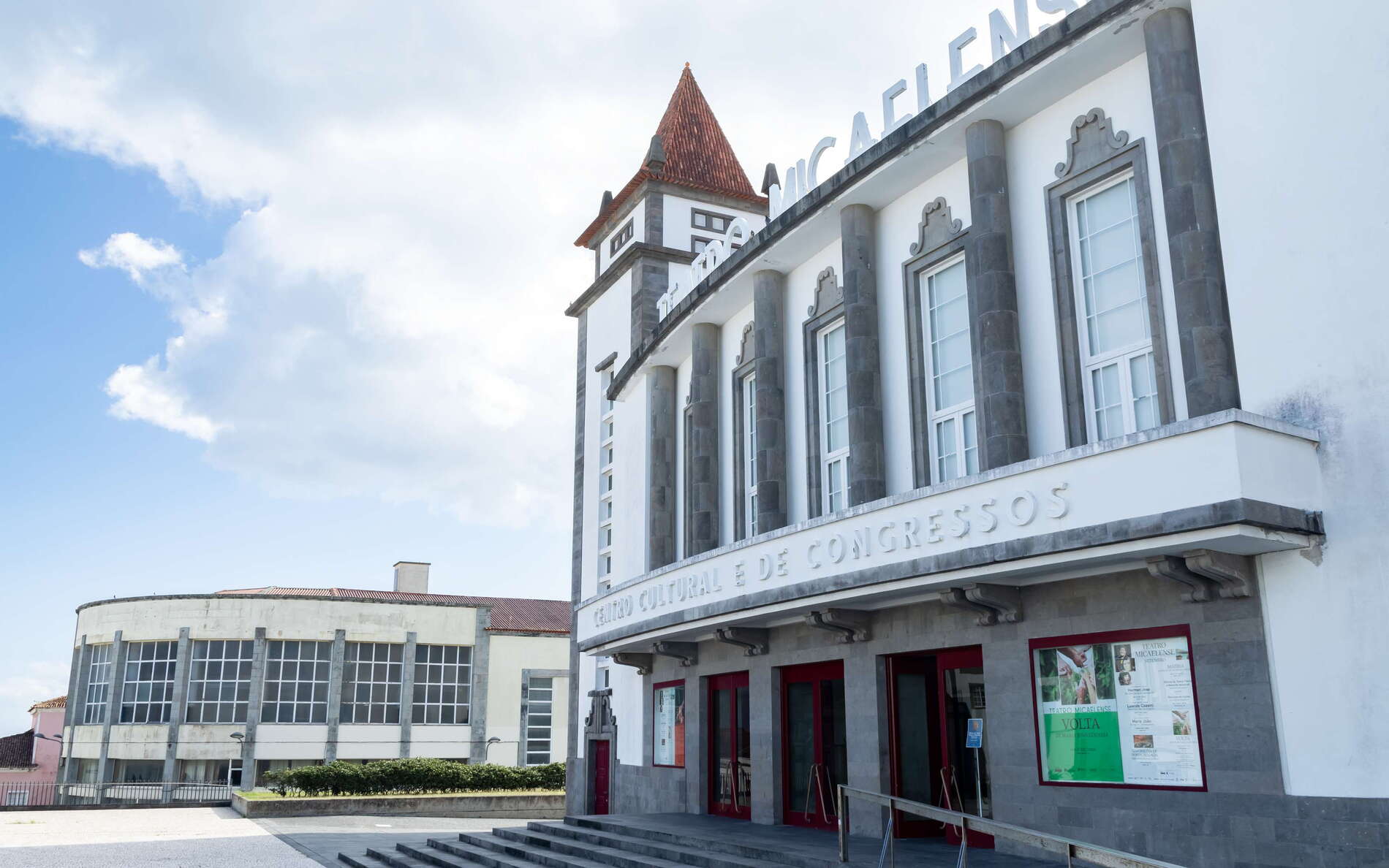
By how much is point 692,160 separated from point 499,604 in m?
29.9

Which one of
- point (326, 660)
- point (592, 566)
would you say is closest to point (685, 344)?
point (592, 566)

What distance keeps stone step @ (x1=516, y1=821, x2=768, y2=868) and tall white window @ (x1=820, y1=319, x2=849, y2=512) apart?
5728 mm

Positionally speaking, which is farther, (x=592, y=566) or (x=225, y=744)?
(x=225, y=744)

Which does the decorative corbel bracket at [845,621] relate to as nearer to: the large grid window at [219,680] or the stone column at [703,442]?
the stone column at [703,442]

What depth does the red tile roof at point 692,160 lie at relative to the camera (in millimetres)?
29719

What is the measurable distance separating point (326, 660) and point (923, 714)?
35113 millimetres

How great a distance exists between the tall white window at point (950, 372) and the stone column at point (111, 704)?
4088 centimetres

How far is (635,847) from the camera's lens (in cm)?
1586

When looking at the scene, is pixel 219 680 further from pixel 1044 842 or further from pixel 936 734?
pixel 1044 842

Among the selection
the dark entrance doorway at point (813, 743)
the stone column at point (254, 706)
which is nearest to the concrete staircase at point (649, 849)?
the dark entrance doorway at point (813, 743)

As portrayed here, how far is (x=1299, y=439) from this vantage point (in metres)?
10.3

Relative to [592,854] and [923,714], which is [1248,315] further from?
[592,854]

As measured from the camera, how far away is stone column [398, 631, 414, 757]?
44969 mm

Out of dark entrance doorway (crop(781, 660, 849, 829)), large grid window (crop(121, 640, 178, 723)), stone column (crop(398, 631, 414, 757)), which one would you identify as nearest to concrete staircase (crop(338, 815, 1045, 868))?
dark entrance doorway (crop(781, 660, 849, 829))
